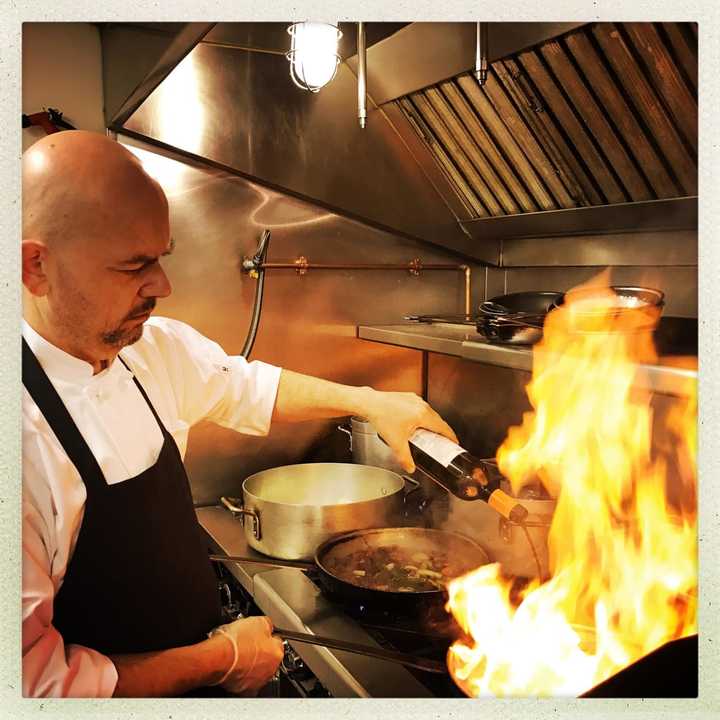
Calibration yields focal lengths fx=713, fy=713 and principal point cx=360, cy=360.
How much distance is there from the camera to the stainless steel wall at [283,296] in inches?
69.1

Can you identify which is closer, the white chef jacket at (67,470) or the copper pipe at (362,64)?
the white chef jacket at (67,470)

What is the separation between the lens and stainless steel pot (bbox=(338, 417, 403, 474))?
71.4 inches

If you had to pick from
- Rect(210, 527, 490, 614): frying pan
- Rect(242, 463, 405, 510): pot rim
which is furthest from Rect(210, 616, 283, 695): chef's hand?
Rect(242, 463, 405, 510): pot rim

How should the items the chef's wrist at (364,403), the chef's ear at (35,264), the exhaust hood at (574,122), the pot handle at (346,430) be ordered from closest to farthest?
the chef's ear at (35,264) < the exhaust hood at (574,122) < the chef's wrist at (364,403) < the pot handle at (346,430)

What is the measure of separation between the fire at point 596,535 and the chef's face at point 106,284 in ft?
2.68

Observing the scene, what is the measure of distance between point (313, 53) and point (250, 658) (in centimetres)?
132

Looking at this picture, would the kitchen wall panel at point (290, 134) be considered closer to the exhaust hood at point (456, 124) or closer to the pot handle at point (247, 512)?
the exhaust hood at point (456, 124)

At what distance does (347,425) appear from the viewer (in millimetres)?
1858

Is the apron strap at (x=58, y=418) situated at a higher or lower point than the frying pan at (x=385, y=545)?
higher

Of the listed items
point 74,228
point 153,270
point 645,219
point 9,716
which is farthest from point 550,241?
point 9,716

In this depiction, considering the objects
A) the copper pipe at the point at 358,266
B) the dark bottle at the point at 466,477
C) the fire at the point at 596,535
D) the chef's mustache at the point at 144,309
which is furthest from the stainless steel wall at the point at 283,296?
the fire at the point at 596,535

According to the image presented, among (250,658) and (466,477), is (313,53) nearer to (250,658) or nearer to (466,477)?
(466,477)

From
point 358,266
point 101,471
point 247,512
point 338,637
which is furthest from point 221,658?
point 358,266
